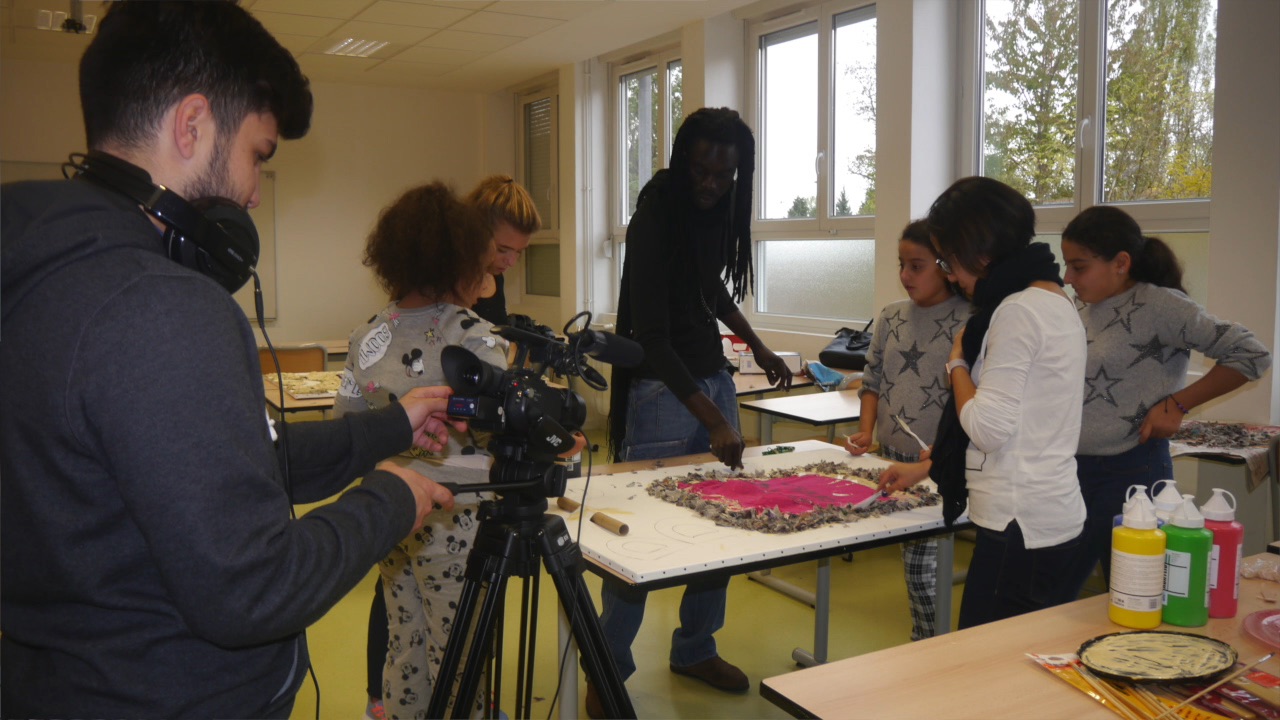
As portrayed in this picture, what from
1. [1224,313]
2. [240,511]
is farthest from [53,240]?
[1224,313]

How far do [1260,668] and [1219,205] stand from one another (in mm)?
2860

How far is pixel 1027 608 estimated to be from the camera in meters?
1.73

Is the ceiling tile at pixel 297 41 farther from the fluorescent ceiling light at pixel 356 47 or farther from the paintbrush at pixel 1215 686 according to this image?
the paintbrush at pixel 1215 686

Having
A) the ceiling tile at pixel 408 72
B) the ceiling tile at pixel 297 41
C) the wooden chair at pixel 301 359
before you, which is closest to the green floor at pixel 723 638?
the wooden chair at pixel 301 359

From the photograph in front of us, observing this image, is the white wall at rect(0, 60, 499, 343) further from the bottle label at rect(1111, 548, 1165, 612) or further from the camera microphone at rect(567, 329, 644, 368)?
the bottle label at rect(1111, 548, 1165, 612)

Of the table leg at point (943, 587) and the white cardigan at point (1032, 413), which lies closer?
the white cardigan at point (1032, 413)

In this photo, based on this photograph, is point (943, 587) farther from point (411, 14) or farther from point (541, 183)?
point (541, 183)

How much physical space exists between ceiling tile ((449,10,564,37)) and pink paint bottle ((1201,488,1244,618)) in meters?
5.23

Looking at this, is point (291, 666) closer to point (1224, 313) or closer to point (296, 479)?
point (296, 479)

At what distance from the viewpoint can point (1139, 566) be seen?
4.32ft

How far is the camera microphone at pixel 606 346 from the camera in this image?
1.31m

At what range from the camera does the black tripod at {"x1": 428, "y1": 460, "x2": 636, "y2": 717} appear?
129 centimetres

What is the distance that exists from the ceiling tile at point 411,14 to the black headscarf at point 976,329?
4.61m

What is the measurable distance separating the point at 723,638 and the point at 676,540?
61.2 inches
